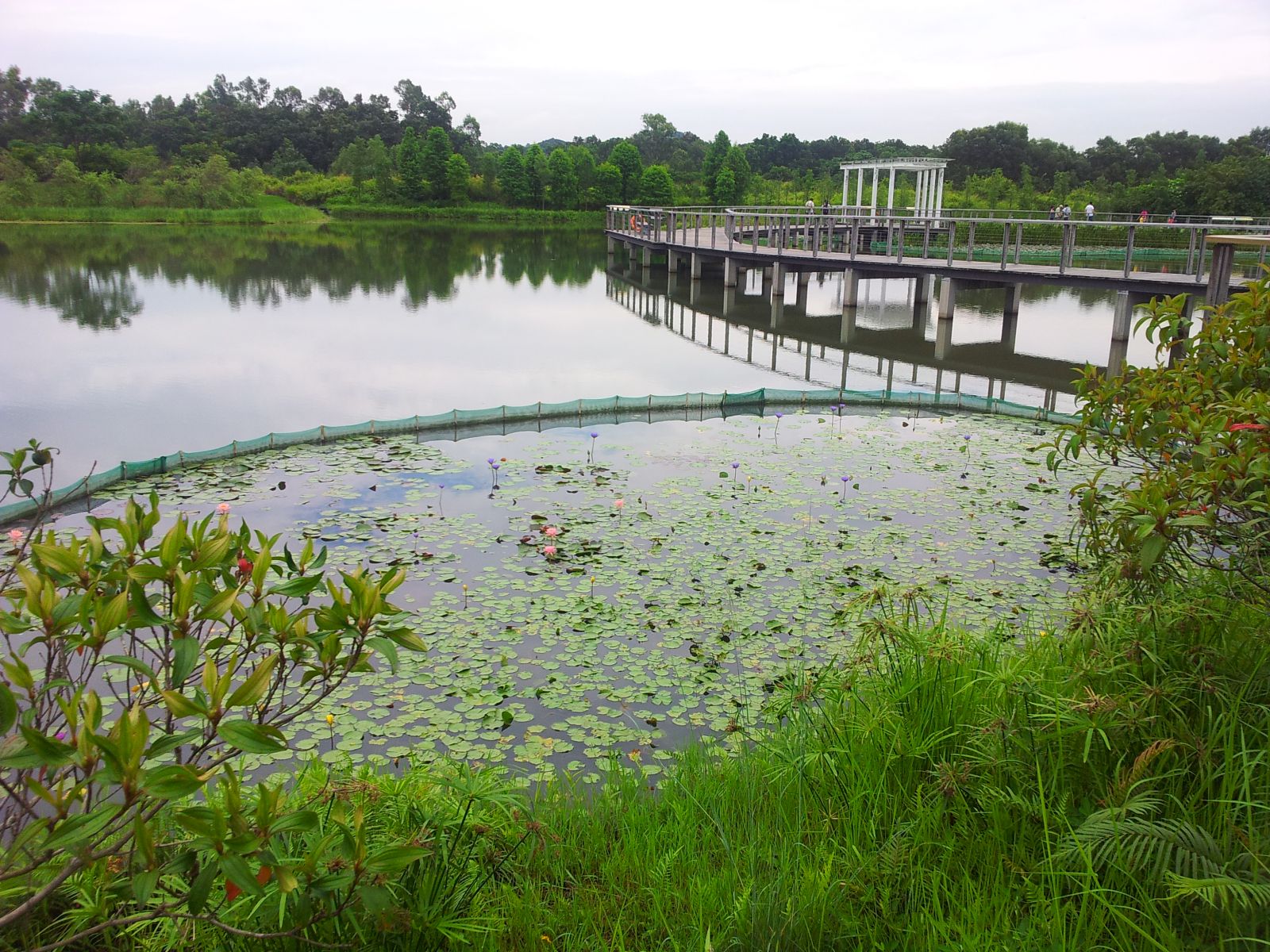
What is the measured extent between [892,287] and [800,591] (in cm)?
2017

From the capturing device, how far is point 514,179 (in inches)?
1730

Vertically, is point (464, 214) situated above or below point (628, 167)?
below

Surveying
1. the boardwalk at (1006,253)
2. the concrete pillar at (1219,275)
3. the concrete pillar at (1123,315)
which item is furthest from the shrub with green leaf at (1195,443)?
the concrete pillar at (1123,315)

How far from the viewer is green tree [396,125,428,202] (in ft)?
144

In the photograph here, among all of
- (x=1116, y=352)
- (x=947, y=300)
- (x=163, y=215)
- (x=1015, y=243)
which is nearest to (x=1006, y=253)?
(x=1015, y=243)

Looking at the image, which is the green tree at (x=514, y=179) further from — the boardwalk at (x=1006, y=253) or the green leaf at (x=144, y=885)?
the green leaf at (x=144, y=885)

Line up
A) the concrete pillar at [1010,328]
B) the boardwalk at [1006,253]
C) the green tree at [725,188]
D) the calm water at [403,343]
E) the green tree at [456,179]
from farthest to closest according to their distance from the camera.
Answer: the green tree at [456,179], the green tree at [725,188], the concrete pillar at [1010,328], the boardwalk at [1006,253], the calm water at [403,343]

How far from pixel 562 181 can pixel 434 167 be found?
6.66m

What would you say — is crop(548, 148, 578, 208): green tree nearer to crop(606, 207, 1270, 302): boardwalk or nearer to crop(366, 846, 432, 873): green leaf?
crop(606, 207, 1270, 302): boardwalk

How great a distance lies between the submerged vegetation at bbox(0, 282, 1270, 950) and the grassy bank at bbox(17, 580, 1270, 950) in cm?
1

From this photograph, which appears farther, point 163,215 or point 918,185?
point 163,215

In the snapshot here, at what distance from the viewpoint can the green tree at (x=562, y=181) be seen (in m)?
43.2

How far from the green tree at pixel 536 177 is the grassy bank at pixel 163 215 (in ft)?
33.7

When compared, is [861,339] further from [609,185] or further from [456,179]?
[456,179]
